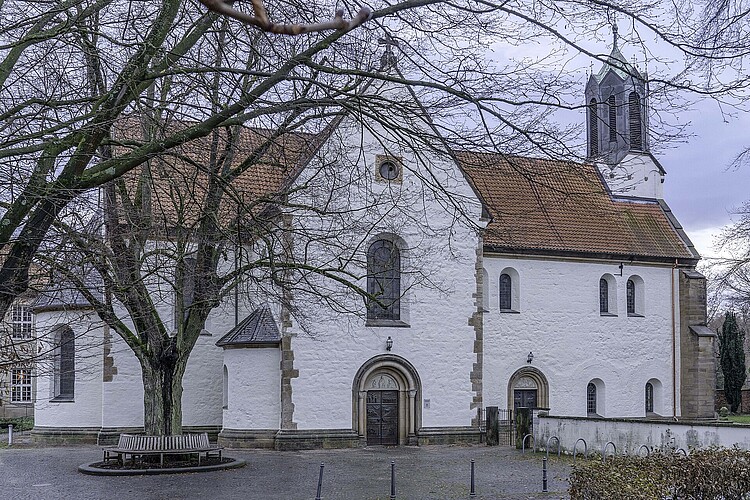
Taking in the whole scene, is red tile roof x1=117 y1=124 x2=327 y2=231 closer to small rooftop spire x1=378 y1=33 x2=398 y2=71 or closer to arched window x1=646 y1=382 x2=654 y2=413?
small rooftop spire x1=378 y1=33 x2=398 y2=71

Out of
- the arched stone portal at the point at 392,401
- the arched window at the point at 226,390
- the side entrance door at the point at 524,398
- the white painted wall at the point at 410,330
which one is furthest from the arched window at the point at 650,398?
the arched window at the point at 226,390

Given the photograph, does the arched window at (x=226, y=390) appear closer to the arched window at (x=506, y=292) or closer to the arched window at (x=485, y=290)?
the arched window at (x=485, y=290)

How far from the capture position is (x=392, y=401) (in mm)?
29500

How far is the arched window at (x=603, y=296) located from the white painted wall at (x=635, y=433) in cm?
893

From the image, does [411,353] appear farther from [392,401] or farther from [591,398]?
[591,398]

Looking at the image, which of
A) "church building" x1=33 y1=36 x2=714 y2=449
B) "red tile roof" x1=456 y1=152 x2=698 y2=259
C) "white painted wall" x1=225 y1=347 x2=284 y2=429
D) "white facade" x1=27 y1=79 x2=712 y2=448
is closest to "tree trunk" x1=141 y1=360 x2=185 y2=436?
"church building" x1=33 y1=36 x2=714 y2=449

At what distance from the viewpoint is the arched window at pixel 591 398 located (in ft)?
112

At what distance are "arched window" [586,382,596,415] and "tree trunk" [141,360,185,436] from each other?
1688cm

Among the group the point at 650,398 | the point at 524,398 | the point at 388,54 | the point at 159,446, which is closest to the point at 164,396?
the point at 159,446

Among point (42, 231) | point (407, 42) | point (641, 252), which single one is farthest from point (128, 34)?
point (641, 252)

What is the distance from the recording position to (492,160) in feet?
32.6

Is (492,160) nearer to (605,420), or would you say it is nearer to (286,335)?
(605,420)

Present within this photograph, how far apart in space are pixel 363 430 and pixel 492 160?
2013cm

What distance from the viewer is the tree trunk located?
22594 mm
